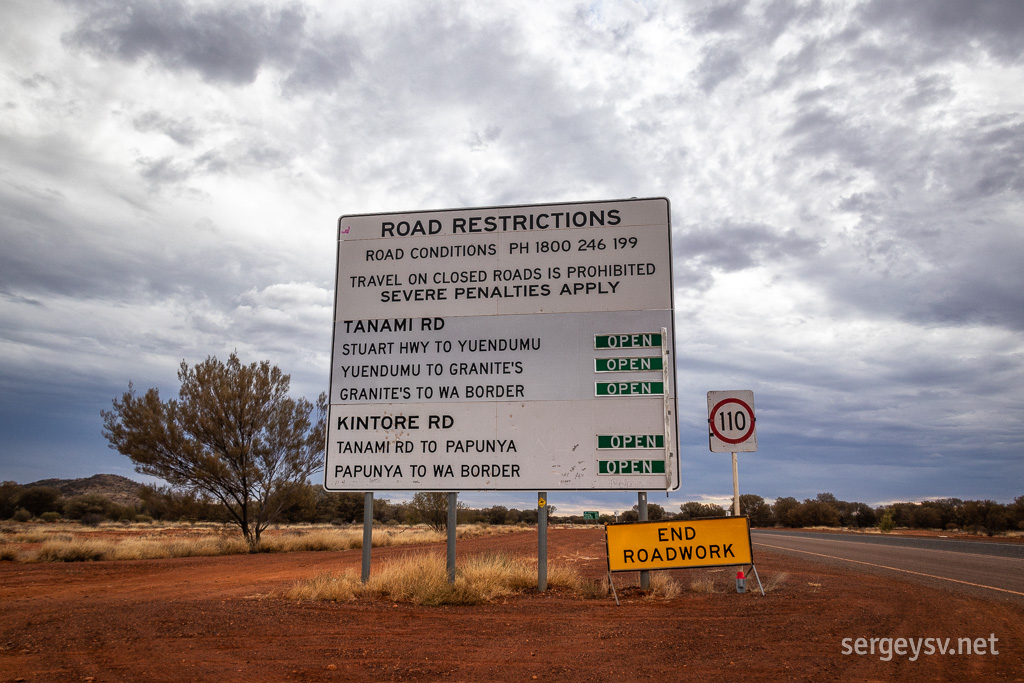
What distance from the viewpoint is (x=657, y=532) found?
9.61 m

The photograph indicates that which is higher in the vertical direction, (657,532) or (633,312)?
(633,312)

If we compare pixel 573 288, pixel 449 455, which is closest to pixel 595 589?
pixel 449 455

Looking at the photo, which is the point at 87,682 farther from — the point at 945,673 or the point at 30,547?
the point at 30,547

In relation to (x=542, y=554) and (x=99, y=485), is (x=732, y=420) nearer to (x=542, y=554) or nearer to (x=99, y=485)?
(x=542, y=554)

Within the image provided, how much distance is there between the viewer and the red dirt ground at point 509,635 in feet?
16.9

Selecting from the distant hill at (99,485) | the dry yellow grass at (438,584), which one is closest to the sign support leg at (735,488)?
the dry yellow grass at (438,584)

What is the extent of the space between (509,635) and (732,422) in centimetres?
541

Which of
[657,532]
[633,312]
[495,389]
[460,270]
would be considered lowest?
[657,532]

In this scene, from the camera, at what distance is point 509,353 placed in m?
10.5

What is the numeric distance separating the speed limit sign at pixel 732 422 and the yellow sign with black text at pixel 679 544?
123cm

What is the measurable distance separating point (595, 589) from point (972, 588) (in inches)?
233

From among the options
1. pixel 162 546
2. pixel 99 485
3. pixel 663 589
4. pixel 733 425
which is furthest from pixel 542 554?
pixel 99 485

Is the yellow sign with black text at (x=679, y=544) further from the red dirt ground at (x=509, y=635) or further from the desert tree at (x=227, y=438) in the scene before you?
the desert tree at (x=227, y=438)

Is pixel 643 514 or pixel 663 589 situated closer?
pixel 663 589
